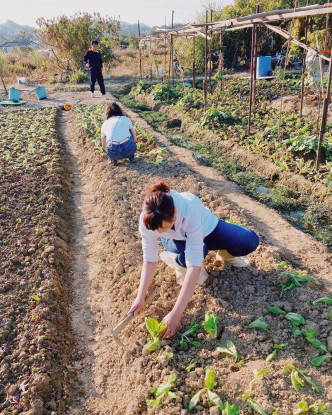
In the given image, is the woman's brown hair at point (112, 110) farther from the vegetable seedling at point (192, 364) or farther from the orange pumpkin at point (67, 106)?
the orange pumpkin at point (67, 106)

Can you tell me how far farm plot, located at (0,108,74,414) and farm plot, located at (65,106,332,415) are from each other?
27 cm

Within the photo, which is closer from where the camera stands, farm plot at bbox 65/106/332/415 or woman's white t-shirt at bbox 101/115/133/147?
farm plot at bbox 65/106/332/415

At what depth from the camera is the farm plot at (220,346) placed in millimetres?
2250

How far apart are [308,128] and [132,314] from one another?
613 centimetres

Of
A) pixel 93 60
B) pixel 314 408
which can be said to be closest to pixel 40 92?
pixel 93 60

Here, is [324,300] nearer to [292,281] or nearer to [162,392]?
[292,281]

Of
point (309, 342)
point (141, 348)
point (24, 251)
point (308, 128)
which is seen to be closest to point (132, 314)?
point (141, 348)

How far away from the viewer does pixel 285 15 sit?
6020 millimetres

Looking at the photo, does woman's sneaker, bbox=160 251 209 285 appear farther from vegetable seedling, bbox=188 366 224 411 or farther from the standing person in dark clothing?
the standing person in dark clothing

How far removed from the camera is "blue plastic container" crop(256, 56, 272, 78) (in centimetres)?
1213

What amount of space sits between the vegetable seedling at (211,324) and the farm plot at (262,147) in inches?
97.1

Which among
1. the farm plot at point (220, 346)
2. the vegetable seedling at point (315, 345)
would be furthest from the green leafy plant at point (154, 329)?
the vegetable seedling at point (315, 345)

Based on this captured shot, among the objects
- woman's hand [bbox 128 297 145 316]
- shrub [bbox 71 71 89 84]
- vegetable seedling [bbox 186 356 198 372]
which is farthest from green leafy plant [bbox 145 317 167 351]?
shrub [bbox 71 71 89 84]

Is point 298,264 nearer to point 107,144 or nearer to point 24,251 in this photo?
point 24,251
